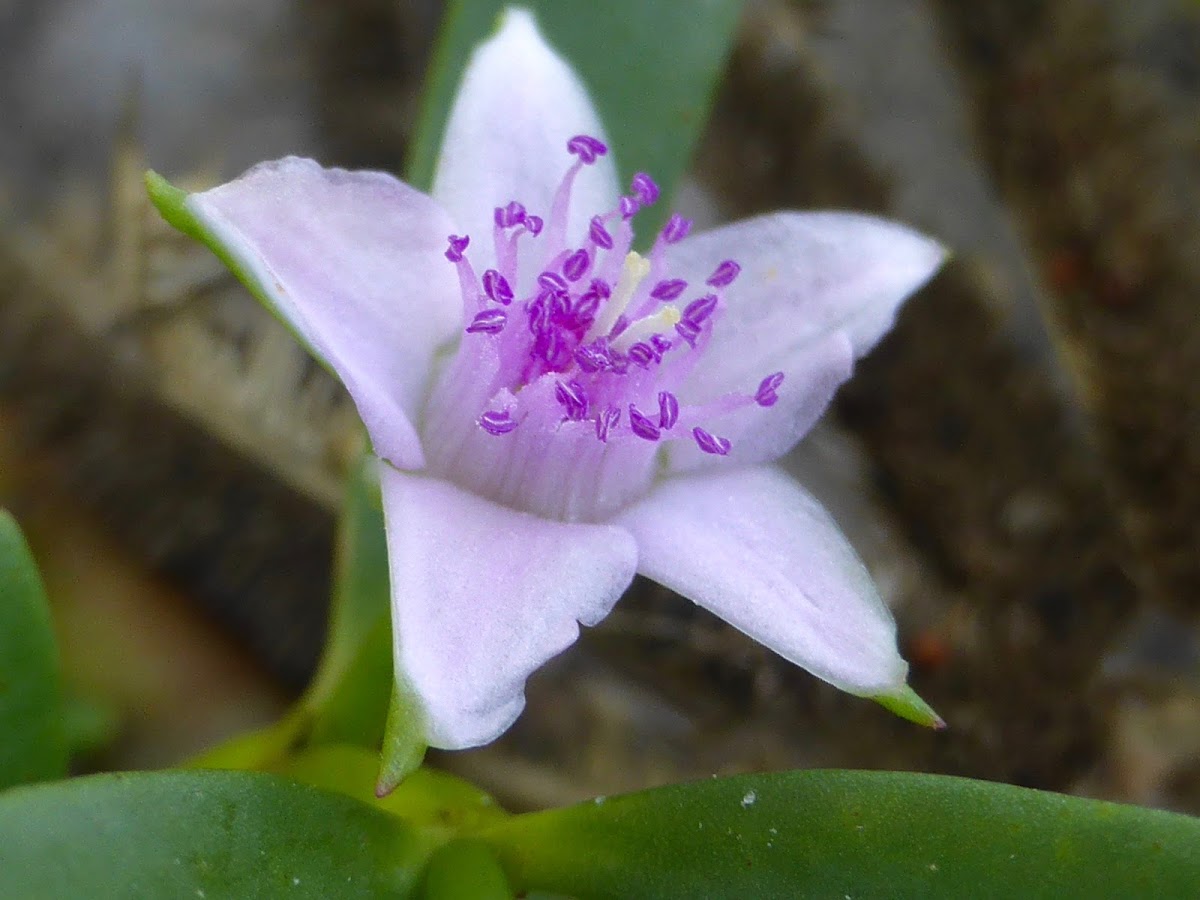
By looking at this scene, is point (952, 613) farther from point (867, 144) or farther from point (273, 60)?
point (273, 60)

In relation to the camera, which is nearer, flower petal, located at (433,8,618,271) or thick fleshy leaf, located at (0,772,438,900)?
thick fleshy leaf, located at (0,772,438,900)

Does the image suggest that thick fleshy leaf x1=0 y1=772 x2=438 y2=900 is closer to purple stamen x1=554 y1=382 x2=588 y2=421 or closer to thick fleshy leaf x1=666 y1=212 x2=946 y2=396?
purple stamen x1=554 y1=382 x2=588 y2=421

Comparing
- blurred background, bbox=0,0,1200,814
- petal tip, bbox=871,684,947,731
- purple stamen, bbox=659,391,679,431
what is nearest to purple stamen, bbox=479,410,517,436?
purple stamen, bbox=659,391,679,431

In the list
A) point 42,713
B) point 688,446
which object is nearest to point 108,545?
point 42,713

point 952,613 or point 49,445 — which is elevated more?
point 952,613

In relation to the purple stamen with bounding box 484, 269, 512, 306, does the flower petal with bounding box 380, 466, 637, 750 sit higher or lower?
lower

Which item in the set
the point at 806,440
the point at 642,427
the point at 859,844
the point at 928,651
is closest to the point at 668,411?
the point at 642,427

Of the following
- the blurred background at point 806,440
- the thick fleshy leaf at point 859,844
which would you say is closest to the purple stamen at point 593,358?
the thick fleshy leaf at point 859,844

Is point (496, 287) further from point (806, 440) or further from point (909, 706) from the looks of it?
point (806, 440)
